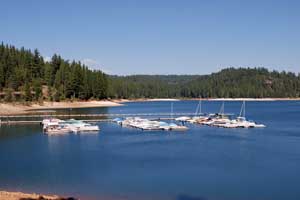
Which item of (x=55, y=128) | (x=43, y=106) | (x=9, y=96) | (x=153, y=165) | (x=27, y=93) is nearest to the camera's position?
(x=153, y=165)

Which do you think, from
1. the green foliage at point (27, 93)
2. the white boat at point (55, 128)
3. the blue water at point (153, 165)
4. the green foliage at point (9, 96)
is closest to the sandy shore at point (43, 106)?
the green foliage at point (27, 93)

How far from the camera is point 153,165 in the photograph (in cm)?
4478

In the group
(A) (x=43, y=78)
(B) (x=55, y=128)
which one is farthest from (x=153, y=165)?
(A) (x=43, y=78)

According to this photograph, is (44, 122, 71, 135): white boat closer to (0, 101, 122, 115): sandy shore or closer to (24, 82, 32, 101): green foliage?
(0, 101, 122, 115): sandy shore

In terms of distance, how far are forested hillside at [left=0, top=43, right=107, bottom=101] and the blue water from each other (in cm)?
6737

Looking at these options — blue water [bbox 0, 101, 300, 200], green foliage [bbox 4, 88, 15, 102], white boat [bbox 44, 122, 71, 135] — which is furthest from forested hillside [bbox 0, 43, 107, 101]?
blue water [bbox 0, 101, 300, 200]

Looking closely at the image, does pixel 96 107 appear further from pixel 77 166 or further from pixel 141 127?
pixel 77 166

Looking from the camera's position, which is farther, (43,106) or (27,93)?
(43,106)

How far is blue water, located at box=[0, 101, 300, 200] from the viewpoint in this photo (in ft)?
111

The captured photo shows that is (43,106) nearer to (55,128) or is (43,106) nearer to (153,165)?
(55,128)

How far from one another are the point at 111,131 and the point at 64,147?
2219 cm

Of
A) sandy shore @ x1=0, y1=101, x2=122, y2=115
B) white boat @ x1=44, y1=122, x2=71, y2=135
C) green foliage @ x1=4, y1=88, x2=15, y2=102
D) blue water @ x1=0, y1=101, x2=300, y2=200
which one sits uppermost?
green foliage @ x1=4, y1=88, x2=15, y2=102

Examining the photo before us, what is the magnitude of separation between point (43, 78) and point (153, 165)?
11909 centimetres

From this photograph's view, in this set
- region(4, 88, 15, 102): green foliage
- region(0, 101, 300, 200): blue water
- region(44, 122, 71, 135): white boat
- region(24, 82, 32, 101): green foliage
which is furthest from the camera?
region(24, 82, 32, 101): green foliage
